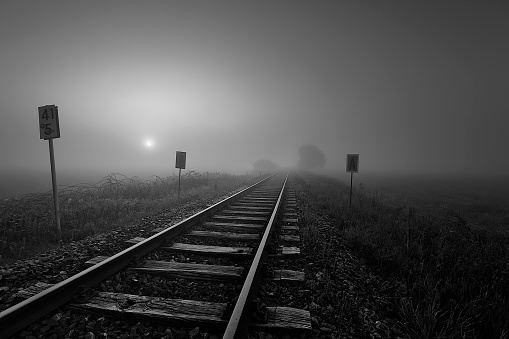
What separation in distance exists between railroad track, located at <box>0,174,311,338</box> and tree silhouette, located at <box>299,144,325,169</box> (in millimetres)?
89664

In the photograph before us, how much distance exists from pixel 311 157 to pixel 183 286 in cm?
9241

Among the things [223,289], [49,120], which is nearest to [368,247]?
[223,289]

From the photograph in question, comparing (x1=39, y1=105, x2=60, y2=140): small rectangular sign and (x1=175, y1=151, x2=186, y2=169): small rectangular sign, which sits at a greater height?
(x1=39, y1=105, x2=60, y2=140): small rectangular sign

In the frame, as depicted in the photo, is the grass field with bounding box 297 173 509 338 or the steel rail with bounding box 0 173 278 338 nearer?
the steel rail with bounding box 0 173 278 338

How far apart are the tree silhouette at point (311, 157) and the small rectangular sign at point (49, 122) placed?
297 feet

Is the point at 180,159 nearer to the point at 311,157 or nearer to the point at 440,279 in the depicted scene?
the point at 440,279

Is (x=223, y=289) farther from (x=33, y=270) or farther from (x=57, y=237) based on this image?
(x=57, y=237)

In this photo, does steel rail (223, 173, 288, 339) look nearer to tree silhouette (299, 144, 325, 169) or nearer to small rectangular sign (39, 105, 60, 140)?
small rectangular sign (39, 105, 60, 140)

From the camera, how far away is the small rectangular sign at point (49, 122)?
4746 millimetres

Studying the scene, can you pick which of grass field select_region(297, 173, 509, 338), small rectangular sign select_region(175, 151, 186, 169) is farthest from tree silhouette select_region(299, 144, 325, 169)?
grass field select_region(297, 173, 509, 338)

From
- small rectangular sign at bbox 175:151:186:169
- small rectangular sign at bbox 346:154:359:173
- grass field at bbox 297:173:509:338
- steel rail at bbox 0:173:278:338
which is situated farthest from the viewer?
small rectangular sign at bbox 175:151:186:169

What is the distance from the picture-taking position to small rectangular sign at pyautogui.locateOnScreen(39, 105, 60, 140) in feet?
Answer: 15.6

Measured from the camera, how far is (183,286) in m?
2.80

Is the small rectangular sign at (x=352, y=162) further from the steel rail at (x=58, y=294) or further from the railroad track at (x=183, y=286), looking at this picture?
the steel rail at (x=58, y=294)
